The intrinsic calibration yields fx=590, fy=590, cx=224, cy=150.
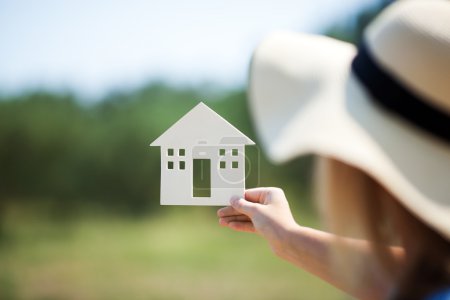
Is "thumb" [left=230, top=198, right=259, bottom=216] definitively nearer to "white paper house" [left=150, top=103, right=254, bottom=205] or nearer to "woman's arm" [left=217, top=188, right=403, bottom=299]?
"woman's arm" [left=217, top=188, right=403, bottom=299]

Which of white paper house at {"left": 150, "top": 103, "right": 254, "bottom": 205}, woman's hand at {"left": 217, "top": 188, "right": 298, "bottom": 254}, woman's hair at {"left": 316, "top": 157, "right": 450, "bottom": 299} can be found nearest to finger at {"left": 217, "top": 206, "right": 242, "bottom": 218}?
woman's hand at {"left": 217, "top": 188, "right": 298, "bottom": 254}

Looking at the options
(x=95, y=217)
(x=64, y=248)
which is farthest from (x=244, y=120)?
(x=64, y=248)

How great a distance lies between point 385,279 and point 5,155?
3445 mm

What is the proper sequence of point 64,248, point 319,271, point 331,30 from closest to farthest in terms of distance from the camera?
point 319,271, point 331,30, point 64,248

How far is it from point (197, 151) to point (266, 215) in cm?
38

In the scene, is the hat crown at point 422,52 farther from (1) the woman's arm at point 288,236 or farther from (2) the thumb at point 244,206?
(2) the thumb at point 244,206

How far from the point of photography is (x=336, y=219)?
0.41 meters

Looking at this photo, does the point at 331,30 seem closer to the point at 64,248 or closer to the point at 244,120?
the point at 244,120

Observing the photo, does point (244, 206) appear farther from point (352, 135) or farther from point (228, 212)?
point (352, 135)

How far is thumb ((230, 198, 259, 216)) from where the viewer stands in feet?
2.70

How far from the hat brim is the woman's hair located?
0.9 inches

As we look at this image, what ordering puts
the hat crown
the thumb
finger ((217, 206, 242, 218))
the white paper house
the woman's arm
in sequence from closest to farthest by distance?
the hat crown
the woman's arm
the thumb
finger ((217, 206, 242, 218))
the white paper house

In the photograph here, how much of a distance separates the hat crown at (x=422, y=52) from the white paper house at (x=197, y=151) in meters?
0.70

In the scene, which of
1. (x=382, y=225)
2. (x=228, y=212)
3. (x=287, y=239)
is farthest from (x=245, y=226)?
(x=382, y=225)
